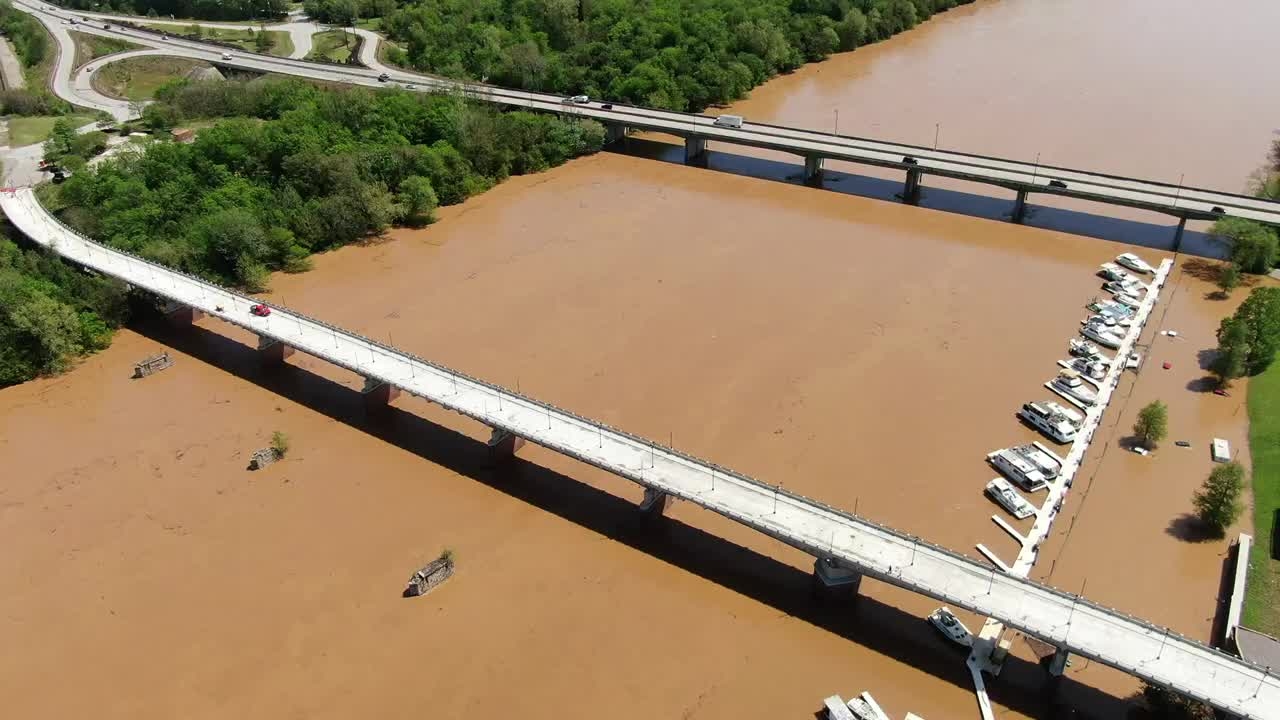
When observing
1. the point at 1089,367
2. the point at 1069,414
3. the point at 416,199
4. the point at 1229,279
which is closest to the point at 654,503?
the point at 1069,414

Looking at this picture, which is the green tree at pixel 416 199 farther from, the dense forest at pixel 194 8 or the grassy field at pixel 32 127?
the dense forest at pixel 194 8

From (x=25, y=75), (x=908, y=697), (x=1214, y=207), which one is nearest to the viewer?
(x=908, y=697)

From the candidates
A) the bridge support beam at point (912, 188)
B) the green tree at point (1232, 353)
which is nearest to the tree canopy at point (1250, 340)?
the green tree at point (1232, 353)

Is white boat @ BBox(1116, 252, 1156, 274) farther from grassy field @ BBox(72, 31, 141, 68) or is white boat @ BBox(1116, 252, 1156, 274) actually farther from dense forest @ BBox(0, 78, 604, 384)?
grassy field @ BBox(72, 31, 141, 68)

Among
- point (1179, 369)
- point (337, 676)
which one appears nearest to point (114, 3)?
point (337, 676)

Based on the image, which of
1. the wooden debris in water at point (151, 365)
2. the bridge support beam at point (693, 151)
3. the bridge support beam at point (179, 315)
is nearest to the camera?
the wooden debris in water at point (151, 365)

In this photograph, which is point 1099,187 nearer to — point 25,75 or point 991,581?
point 991,581

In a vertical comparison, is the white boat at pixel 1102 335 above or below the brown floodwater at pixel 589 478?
above
